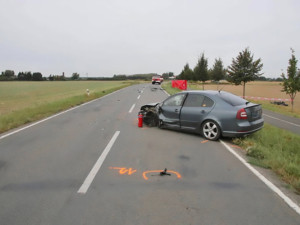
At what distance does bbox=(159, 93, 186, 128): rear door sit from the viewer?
286 inches

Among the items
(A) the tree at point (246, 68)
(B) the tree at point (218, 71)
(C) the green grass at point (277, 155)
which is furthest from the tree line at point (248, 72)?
(B) the tree at point (218, 71)

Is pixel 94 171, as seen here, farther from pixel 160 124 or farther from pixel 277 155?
pixel 277 155

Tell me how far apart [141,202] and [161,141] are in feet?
10.8

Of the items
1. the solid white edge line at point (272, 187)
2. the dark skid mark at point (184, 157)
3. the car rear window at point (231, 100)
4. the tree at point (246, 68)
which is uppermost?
the tree at point (246, 68)

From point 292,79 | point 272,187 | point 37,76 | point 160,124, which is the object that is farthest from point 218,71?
point 37,76

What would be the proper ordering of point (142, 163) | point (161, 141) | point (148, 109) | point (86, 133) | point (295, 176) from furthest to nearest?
point (148, 109) < point (86, 133) < point (161, 141) < point (142, 163) < point (295, 176)

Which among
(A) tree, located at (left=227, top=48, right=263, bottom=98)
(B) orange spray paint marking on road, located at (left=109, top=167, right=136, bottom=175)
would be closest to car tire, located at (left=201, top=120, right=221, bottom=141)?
(B) orange spray paint marking on road, located at (left=109, top=167, right=136, bottom=175)

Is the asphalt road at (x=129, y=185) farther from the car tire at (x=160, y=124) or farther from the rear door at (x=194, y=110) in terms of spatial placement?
the car tire at (x=160, y=124)

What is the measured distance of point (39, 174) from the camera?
13.6 ft

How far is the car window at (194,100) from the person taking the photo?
22.3ft

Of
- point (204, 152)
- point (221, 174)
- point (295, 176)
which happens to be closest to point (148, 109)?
point (204, 152)

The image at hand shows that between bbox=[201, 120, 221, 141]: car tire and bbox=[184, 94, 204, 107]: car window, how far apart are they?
649mm

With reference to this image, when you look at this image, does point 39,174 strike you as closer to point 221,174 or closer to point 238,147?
point 221,174

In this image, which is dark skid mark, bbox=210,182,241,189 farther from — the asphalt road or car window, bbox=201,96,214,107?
car window, bbox=201,96,214,107
